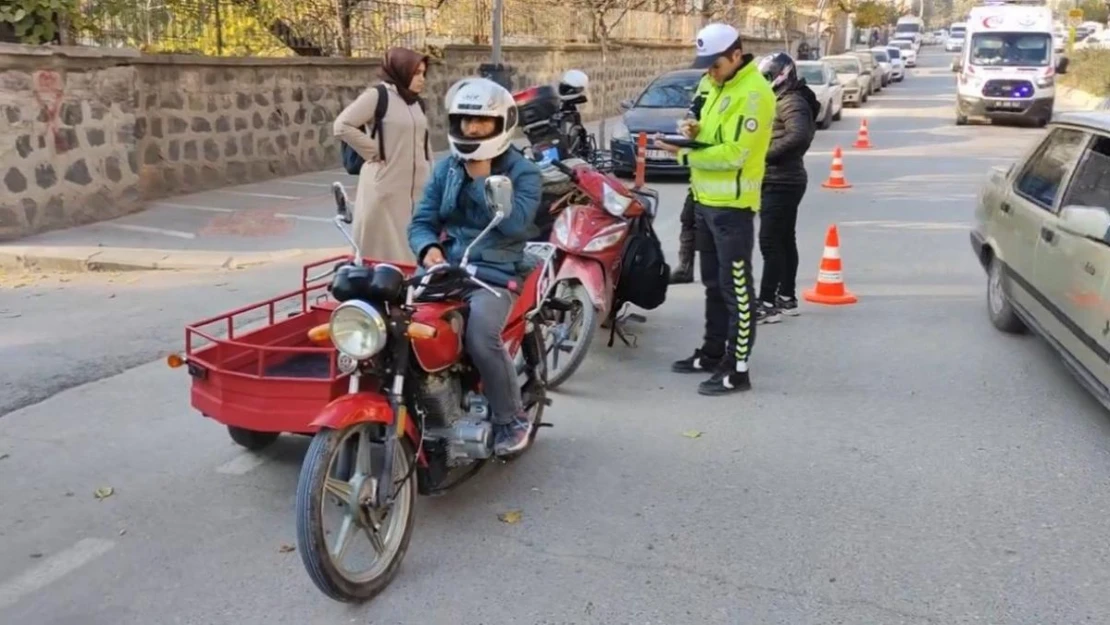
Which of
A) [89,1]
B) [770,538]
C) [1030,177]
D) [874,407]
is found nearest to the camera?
[770,538]

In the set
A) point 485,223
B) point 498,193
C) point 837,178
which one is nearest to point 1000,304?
point 485,223

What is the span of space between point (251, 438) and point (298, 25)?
37.3ft

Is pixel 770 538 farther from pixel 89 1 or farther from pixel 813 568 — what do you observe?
pixel 89 1

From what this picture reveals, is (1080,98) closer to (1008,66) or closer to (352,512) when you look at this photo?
(1008,66)

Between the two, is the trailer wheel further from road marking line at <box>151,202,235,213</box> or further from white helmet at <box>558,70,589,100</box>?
road marking line at <box>151,202,235,213</box>

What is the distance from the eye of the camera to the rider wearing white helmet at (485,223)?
434 centimetres

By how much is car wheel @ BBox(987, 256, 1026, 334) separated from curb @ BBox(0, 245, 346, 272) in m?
5.58

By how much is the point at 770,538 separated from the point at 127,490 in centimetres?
278

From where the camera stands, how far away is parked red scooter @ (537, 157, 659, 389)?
6.32 meters

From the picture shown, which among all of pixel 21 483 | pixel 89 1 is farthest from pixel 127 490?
pixel 89 1

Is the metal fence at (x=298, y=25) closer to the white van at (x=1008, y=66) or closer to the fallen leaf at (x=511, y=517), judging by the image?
the fallen leaf at (x=511, y=517)

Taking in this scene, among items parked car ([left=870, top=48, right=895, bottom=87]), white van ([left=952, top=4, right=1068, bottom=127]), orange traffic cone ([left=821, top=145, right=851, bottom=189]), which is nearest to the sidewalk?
orange traffic cone ([left=821, top=145, right=851, bottom=189])

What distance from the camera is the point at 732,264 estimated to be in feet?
19.9

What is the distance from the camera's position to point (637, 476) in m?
5.02
